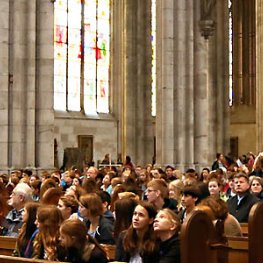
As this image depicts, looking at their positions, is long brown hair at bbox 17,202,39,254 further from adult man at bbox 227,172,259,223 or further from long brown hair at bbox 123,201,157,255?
adult man at bbox 227,172,259,223

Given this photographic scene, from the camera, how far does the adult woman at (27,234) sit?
7815mm

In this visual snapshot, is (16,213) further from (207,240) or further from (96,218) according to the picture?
(207,240)

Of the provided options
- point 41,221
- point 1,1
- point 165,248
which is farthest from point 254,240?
point 1,1

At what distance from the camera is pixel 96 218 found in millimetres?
8531

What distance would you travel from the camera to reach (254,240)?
272 inches

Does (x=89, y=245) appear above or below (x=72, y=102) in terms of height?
below

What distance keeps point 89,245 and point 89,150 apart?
27970 millimetres

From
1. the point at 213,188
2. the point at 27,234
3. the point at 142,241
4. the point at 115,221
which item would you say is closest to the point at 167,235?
the point at 142,241

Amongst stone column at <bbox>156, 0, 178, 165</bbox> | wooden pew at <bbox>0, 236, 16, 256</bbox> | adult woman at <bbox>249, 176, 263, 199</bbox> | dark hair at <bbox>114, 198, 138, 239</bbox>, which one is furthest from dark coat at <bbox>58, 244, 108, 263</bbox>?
stone column at <bbox>156, 0, 178, 165</bbox>

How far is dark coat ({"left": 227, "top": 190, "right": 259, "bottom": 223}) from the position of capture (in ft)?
35.4

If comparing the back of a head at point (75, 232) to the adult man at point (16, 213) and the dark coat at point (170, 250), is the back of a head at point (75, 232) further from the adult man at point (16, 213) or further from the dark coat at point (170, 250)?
the adult man at point (16, 213)

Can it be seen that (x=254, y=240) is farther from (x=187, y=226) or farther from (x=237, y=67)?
(x=237, y=67)

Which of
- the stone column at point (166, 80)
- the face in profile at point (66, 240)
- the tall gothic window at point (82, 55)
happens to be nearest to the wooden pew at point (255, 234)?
the face in profile at point (66, 240)

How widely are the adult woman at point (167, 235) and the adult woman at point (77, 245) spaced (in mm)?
527
